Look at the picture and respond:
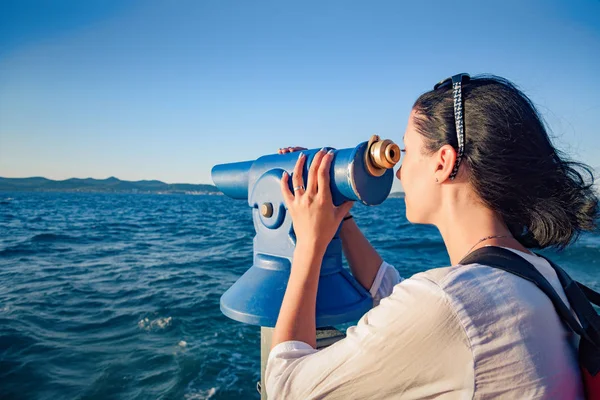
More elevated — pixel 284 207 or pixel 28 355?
pixel 284 207

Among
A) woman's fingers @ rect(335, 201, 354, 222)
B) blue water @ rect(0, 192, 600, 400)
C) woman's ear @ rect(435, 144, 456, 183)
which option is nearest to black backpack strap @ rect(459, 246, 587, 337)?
woman's ear @ rect(435, 144, 456, 183)

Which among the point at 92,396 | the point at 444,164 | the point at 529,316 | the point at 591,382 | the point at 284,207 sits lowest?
the point at 92,396

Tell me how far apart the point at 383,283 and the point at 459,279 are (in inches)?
25.7

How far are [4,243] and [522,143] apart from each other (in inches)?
587

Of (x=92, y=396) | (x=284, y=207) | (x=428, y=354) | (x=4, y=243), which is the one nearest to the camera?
(x=428, y=354)

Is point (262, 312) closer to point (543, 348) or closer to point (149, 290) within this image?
point (543, 348)

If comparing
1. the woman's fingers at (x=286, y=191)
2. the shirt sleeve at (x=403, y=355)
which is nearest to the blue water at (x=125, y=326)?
the shirt sleeve at (x=403, y=355)

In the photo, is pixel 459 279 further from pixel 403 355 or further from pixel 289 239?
pixel 289 239

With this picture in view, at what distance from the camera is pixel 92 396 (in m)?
4.05

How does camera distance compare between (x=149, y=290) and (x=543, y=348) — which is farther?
(x=149, y=290)

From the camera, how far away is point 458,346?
837 mm

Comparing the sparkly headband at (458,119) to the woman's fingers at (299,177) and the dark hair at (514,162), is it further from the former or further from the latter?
the woman's fingers at (299,177)

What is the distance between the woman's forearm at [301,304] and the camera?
41.9 inches

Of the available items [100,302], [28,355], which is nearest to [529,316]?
[28,355]
